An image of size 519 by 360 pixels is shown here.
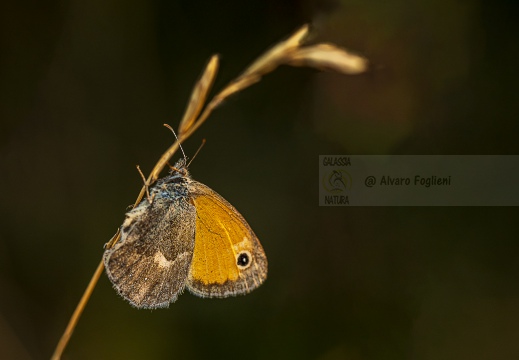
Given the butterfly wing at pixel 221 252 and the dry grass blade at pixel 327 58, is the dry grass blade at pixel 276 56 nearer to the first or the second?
the dry grass blade at pixel 327 58

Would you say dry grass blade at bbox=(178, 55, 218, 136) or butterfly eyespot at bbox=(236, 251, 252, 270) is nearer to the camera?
dry grass blade at bbox=(178, 55, 218, 136)

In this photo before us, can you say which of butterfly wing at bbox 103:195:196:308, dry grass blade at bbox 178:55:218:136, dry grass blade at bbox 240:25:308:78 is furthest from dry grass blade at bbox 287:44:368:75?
butterfly wing at bbox 103:195:196:308

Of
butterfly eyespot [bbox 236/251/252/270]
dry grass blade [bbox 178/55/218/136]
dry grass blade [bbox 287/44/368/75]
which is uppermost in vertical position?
dry grass blade [bbox 287/44/368/75]

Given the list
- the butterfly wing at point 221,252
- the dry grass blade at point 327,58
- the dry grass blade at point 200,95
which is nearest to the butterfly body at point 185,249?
the butterfly wing at point 221,252

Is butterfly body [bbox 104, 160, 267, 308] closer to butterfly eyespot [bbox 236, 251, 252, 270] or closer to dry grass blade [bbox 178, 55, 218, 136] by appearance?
butterfly eyespot [bbox 236, 251, 252, 270]

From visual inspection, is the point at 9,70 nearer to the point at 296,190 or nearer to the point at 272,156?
the point at 272,156

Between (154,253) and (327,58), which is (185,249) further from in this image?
(327,58)

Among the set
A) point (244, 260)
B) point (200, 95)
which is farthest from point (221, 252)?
point (200, 95)
